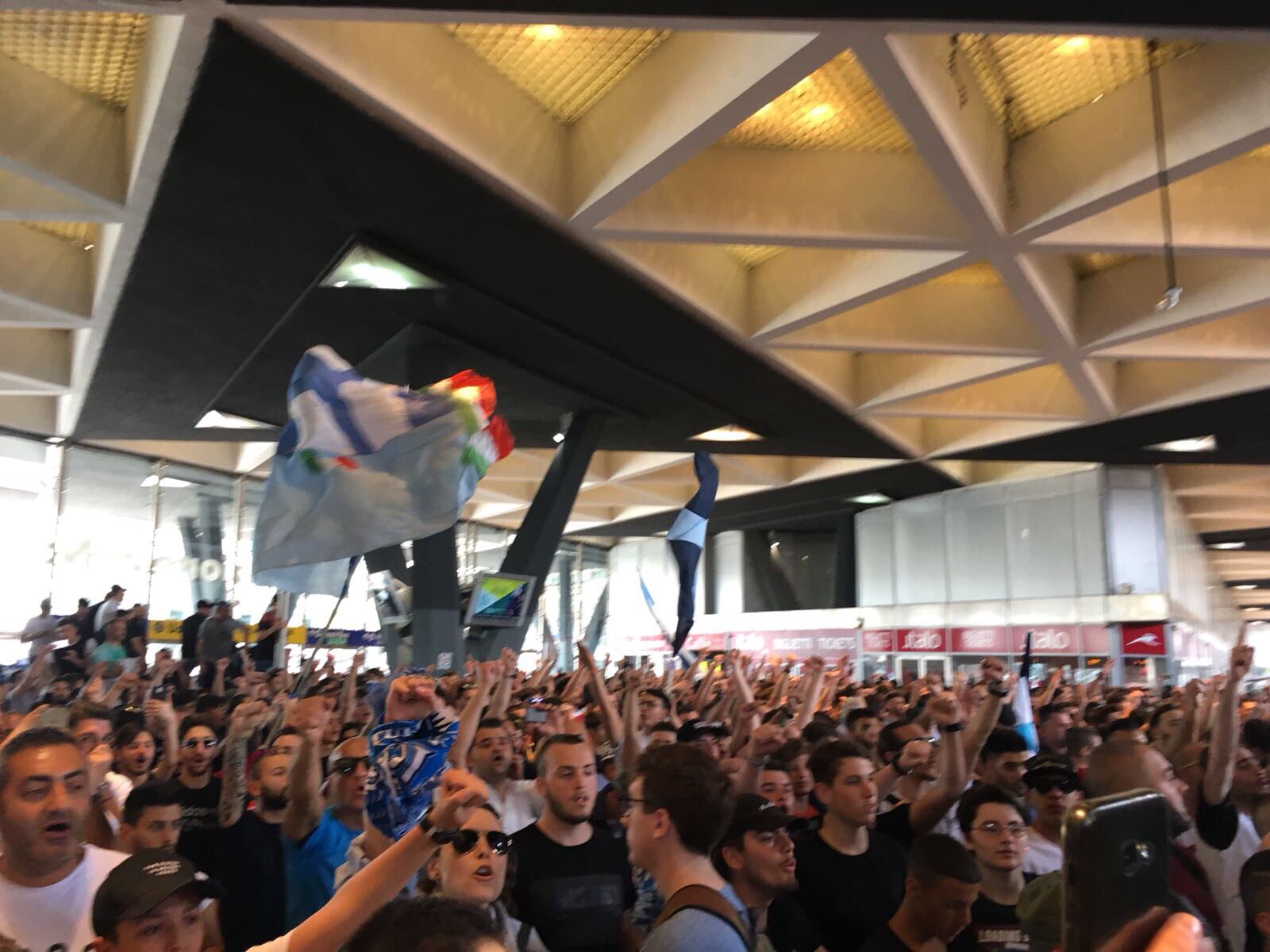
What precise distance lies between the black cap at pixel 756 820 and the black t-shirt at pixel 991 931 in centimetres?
69

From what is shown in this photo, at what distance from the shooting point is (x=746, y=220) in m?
9.37

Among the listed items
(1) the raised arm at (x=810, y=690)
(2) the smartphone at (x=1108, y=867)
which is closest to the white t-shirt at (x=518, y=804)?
(1) the raised arm at (x=810, y=690)

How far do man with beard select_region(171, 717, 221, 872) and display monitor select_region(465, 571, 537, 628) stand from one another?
8518 mm

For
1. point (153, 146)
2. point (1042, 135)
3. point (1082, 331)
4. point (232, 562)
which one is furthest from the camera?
point (232, 562)

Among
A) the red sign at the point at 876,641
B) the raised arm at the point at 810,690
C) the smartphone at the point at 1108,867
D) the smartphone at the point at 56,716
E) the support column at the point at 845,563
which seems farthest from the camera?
the support column at the point at 845,563

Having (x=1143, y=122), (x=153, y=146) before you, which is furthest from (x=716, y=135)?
(x=153, y=146)

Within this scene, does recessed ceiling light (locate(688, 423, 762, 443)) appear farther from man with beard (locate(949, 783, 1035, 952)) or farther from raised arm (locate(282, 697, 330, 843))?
man with beard (locate(949, 783, 1035, 952))

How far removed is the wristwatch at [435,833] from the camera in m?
2.24

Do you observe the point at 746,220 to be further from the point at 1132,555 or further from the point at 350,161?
the point at 1132,555

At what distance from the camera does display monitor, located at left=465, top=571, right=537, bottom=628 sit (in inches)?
563

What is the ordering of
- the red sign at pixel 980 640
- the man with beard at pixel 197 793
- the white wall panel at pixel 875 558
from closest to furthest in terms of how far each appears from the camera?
1. the man with beard at pixel 197 793
2. the red sign at pixel 980 640
3. the white wall panel at pixel 875 558

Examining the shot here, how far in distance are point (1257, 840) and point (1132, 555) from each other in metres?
16.9

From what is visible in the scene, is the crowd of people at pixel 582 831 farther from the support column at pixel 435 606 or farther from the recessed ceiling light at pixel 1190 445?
the recessed ceiling light at pixel 1190 445

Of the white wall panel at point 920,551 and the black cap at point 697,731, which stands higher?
the white wall panel at point 920,551
